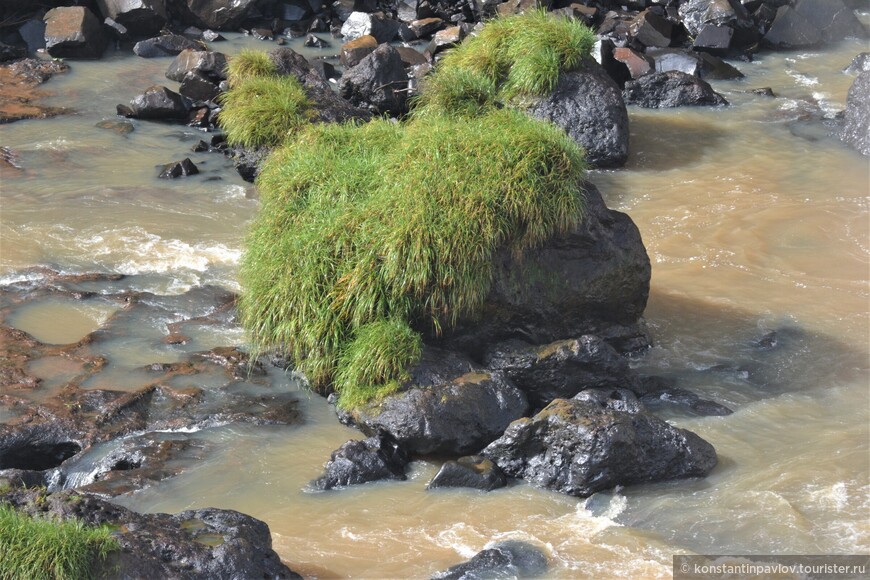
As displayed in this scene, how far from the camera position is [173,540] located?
5207mm

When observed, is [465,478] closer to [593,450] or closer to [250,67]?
[593,450]

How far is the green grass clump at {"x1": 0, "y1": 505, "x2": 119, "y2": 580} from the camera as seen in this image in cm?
486

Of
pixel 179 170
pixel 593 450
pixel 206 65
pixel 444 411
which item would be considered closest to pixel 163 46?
pixel 206 65

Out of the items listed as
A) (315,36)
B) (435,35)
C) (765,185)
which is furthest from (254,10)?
(765,185)

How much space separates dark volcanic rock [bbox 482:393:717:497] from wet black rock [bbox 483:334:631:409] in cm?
85

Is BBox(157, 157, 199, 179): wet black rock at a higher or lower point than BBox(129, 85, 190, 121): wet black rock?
lower

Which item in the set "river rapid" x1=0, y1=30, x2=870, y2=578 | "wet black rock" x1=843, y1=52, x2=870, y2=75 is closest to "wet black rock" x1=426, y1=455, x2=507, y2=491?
"river rapid" x1=0, y1=30, x2=870, y2=578

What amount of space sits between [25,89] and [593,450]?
39.6 ft

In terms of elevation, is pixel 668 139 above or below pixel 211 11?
below

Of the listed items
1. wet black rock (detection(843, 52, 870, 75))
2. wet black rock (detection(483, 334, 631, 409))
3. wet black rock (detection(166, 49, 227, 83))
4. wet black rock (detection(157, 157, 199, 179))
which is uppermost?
wet black rock (detection(843, 52, 870, 75))

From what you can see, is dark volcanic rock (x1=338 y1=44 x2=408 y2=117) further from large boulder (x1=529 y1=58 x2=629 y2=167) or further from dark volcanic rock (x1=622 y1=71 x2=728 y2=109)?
dark volcanic rock (x1=622 y1=71 x2=728 y2=109)

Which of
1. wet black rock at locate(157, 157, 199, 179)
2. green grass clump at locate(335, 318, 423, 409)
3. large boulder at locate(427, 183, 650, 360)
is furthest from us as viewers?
wet black rock at locate(157, 157, 199, 179)

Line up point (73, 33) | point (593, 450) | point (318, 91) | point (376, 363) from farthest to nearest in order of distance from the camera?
point (73, 33)
point (318, 91)
point (376, 363)
point (593, 450)

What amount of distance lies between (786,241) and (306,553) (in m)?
7.20
